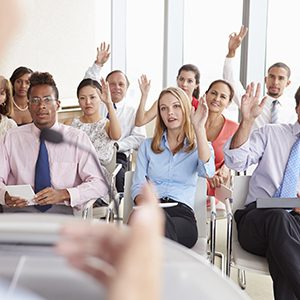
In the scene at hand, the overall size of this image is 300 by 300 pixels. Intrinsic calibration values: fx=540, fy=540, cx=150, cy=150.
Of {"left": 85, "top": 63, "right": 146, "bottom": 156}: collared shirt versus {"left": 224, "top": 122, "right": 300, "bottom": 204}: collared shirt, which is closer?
{"left": 224, "top": 122, "right": 300, "bottom": 204}: collared shirt

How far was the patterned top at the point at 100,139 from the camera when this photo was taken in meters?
3.88

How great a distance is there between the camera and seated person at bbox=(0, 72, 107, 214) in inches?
115

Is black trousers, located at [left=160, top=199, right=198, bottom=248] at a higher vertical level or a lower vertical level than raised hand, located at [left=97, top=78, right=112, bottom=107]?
lower

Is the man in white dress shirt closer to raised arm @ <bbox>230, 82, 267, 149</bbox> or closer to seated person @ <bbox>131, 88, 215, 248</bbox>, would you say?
seated person @ <bbox>131, 88, 215, 248</bbox>

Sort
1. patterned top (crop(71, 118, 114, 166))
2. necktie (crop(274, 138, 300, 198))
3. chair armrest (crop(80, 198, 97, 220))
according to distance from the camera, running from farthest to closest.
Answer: patterned top (crop(71, 118, 114, 166)) → necktie (crop(274, 138, 300, 198)) → chair armrest (crop(80, 198, 97, 220))

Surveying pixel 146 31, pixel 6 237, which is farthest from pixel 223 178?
pixel 146 31

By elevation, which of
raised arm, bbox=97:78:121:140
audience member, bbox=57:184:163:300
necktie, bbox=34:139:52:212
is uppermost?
audience member, bbox=57:184:163:300

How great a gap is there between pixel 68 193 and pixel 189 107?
2.89 feet

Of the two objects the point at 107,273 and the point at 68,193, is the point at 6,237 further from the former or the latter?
the point at 68,193

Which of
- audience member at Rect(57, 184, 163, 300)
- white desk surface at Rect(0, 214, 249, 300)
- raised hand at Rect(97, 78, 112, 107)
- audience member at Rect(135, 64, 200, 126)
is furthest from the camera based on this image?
audience member at Rect(135, 64, 200, 126)

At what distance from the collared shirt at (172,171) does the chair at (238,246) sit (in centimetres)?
18

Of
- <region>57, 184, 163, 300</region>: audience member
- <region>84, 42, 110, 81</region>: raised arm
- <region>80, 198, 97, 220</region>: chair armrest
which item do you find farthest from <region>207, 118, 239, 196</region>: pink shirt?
<region>57, 184, 163, 300</region>: audience member

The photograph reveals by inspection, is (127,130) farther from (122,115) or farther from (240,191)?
(240,191)

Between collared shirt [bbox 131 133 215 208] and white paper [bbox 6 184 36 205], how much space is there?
55 centimetres
